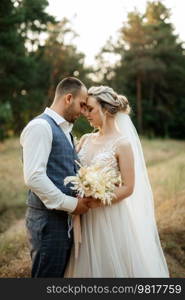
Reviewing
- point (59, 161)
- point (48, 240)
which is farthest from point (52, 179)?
point (48, 240)

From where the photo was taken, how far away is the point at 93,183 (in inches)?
136

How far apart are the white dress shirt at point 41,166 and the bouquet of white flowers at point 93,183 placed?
0.12 metres

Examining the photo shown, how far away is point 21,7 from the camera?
1227cm

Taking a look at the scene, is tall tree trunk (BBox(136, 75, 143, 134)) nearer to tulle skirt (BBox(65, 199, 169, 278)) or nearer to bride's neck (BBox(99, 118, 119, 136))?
bride's neck (BBox(99, 118, 119, 136))

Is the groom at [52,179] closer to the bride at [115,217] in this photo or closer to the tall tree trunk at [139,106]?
the bride at [115,217]

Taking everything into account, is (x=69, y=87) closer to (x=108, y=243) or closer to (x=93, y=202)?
(x=93, y=202)

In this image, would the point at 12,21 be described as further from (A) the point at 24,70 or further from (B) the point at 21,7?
(A) the point at 24,70

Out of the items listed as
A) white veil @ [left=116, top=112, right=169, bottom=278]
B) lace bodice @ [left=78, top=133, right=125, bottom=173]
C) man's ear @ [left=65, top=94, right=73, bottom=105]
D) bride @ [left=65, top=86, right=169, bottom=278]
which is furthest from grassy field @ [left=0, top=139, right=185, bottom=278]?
man's ear @ [left=65, top=94, right=73, bottom=105]

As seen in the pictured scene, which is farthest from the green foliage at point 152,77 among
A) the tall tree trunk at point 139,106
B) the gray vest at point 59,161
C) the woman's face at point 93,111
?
the gray vest at point 59,161

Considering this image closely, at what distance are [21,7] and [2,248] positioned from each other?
26.2 ft

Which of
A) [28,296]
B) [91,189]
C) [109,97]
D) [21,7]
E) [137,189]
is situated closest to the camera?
[91,189]

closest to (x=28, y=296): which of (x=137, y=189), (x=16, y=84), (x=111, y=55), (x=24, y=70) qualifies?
(x=137, y=189)

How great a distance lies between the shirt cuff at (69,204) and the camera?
3.54 m

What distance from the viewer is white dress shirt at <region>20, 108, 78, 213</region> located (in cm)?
347
